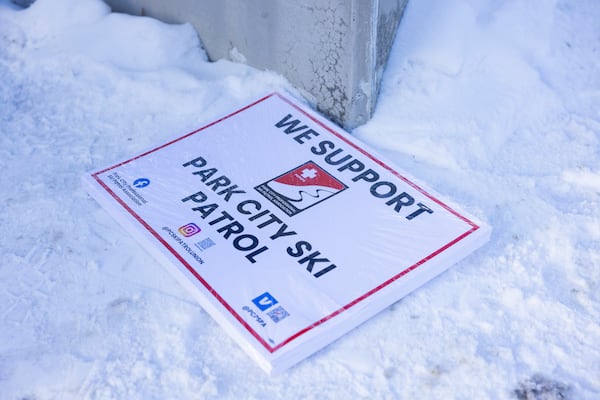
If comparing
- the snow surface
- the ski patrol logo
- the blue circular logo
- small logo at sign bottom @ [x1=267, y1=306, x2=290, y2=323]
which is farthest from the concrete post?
small logo at sign bottom @ [x1=267, y1=306, x2=290, y2=323]

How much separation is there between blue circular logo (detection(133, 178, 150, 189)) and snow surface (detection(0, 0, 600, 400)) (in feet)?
0.27

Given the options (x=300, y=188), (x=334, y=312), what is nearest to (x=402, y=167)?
(x=300, y=188)

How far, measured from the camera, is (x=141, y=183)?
58.1 inches

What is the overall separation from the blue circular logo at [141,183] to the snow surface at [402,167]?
81 millimetres

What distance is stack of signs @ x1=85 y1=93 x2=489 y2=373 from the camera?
4.03 feet

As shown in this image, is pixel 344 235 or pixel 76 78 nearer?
pixel 344 235

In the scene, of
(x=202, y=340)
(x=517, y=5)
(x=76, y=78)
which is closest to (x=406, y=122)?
(x=517, y=5)

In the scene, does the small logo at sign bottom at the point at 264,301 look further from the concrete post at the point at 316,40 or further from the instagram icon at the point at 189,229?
the concrete post at the point at 316,40

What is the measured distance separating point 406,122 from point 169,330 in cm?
64

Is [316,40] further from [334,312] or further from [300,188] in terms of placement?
[334,312]

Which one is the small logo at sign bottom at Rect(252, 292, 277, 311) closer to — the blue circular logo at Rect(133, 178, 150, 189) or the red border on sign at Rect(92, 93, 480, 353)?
the red border on sign at Rect(92, 93, 480, 353)

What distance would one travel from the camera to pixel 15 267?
134 centimetres

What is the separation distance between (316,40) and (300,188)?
30cm

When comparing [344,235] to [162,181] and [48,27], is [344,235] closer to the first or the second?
[162,181]
